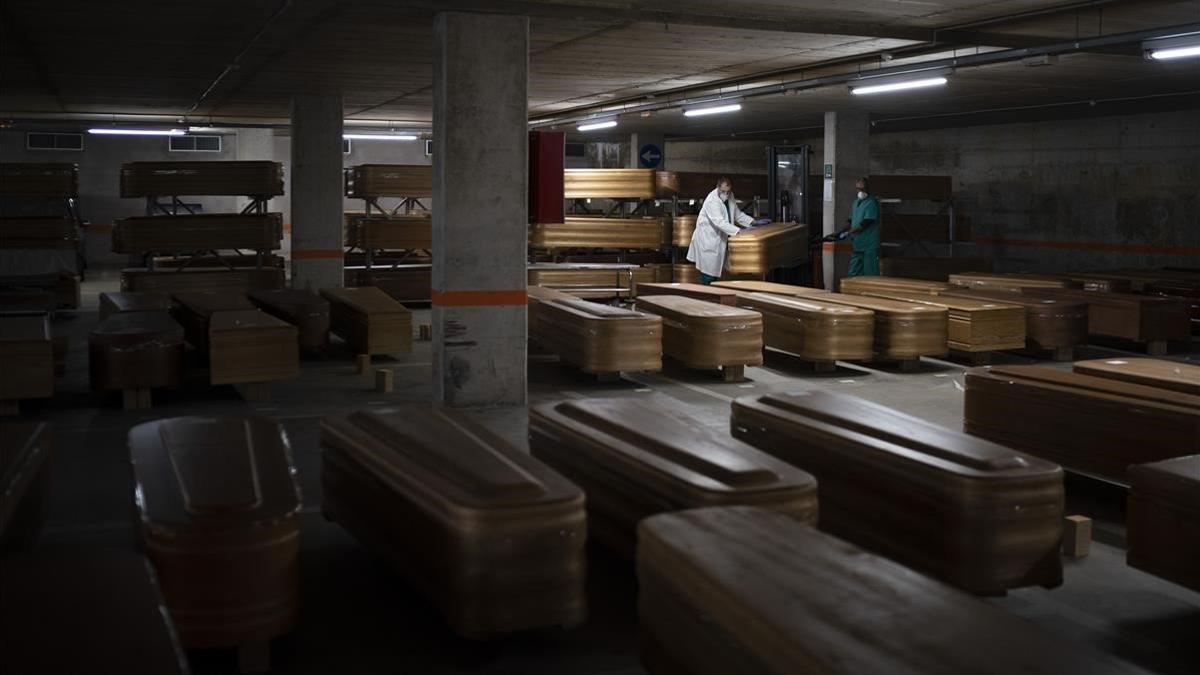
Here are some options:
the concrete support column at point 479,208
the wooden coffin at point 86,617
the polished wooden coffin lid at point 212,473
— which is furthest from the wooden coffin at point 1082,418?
the wooden coffin at point 86,617

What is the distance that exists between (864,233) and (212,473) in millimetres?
15157

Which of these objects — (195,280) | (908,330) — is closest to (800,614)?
(908,330)

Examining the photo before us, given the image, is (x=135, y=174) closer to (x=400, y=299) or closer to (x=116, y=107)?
(x=400, y=299)

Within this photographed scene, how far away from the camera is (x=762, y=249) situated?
64.8 ft

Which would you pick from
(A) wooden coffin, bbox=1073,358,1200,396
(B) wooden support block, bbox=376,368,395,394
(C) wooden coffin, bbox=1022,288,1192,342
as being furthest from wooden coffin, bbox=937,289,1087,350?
(B) wooden support block, bbox=376,368,395,394

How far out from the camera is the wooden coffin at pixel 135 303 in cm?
1383

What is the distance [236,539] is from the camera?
194 inches

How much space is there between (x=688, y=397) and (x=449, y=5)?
15.0 ft

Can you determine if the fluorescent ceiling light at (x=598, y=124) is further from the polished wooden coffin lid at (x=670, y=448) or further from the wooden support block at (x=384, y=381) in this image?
the polished wooden coffin lid at (x=670, y=448)

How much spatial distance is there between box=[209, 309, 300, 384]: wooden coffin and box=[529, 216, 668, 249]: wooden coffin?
10.6m

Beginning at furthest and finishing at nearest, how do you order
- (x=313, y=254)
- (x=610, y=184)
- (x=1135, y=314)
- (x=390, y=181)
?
Result: (x=610, y=184), (x=390, y=181), (x=313, y=254), (x=1135, y=314)

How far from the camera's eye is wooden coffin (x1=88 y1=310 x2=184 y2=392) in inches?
430

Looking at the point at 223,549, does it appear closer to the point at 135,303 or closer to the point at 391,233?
the point at 135,303

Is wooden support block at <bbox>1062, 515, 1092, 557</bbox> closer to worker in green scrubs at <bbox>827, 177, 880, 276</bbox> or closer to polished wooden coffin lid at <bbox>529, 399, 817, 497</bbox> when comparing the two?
polished wooden coffin lid at <bbox>529, 399, 817, 497</bbox>
